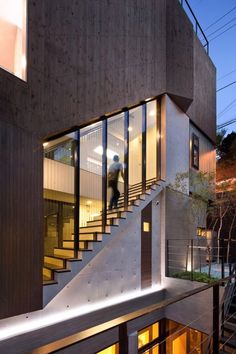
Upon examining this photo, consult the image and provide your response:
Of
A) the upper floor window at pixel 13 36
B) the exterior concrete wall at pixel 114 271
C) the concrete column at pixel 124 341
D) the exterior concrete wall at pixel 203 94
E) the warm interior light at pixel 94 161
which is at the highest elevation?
the exterior concrete wall at pixel 203 94

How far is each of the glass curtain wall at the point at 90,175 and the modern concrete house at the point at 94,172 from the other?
0.10 ft

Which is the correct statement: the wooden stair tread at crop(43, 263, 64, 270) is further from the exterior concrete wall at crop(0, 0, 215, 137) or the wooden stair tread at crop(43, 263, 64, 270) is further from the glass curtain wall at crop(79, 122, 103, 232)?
the exterior concrete wall at crop(0, 0, 215, 137)

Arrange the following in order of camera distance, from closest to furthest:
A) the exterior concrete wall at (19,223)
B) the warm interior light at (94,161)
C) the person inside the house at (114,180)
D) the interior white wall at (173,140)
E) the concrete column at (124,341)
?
1. the concrete column at (124,341)
2. the exterior concrete wall at (19,223)
3. the warm interior light at (94,161)
4. the person inside the house at (114,180)
5. the interior white wall at (173,140)

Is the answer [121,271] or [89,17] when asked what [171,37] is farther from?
[121,271]

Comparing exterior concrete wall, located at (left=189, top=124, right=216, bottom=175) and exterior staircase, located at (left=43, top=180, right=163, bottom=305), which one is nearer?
exterior staircase, located at (left=43, top=180, right=163, bottom=305)

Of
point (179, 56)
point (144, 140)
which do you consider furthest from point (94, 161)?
point (179, 56)

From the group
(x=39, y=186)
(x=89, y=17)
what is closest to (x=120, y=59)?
(x=89, y=17)

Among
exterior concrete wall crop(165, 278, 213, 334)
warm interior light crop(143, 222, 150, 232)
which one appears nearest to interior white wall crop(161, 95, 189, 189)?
warm interior light crop(143, 222, 150, 232)

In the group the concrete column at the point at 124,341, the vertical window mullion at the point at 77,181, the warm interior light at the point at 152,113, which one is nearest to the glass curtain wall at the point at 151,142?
the warm interior light at the point at 152,113

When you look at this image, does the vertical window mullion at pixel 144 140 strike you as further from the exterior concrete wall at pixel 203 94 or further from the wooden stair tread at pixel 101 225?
the exterior concrete wall at pixel 203 94

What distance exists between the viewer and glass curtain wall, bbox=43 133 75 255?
4.93m

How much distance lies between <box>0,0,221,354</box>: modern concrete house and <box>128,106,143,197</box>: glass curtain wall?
0.15ft

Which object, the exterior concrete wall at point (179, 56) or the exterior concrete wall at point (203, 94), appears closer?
the exterior concrete wall at point (179, 56)

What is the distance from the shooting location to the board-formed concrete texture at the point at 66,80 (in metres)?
4.07
